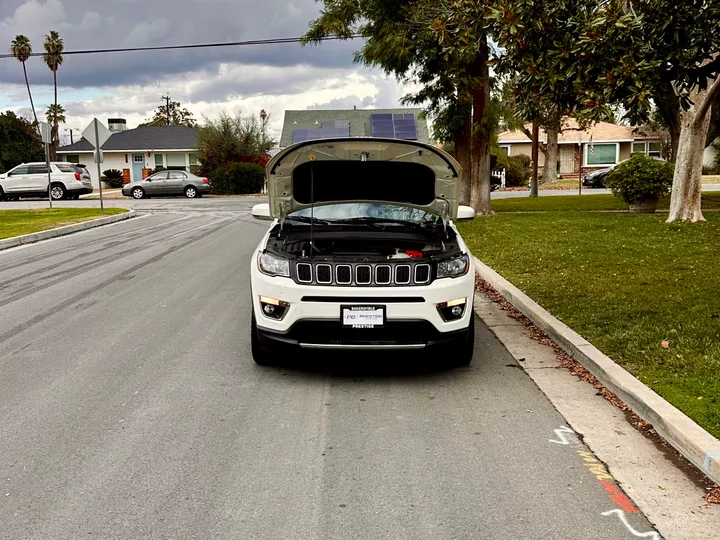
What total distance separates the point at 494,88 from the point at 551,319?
50.3 feet

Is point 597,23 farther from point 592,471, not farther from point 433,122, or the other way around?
point 433,122

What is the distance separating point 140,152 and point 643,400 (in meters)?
53.7

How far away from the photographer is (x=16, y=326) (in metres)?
7.78

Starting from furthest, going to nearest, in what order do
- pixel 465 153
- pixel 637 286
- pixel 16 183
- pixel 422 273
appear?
pixel 16 183
pixel 465 153
pixel 637 286
pixel 422 273

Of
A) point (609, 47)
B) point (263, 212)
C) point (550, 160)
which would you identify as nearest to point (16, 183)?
point (550, 160)

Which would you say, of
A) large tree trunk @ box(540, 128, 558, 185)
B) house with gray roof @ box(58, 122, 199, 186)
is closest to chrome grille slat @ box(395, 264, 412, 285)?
large tree trunk @ box(540, 128, 558, 185)

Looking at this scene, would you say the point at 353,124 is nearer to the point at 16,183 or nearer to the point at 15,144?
the point at 16,183

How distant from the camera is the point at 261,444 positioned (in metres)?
4.48

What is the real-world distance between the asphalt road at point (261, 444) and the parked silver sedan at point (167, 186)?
100 feet

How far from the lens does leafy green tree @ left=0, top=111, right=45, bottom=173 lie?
53.1 metres

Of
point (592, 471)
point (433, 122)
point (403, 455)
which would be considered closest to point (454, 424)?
point (403, 455)

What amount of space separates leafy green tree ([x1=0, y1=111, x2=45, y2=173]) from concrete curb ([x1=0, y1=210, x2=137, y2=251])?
34.7 metres

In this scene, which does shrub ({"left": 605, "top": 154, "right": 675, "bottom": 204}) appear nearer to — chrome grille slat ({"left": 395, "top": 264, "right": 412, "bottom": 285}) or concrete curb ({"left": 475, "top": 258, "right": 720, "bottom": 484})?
concrete curb ({"left": 475, "top": 258, "right": 720, "bottom": 484})

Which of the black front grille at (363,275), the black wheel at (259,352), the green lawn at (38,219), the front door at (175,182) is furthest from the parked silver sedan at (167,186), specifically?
the black front grille at (363,275)
